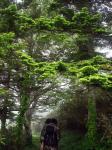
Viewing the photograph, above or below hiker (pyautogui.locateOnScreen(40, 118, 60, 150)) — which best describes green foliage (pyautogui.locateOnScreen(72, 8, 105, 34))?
above

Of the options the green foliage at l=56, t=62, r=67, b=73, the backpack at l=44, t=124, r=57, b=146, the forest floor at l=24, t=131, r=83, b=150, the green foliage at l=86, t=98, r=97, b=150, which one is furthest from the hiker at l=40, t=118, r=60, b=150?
the green foliage at l=56, t=62, r=67, b=73

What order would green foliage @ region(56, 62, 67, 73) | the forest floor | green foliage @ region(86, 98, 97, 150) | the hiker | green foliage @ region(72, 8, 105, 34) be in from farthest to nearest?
1. the forest floor
2. green foliage @ region(86, 98, 97, 150)
3. the hiker
4. green foliage @ region(72, 8, 105, 34)
5. green foliage @ region(56, 62, 67, 73)

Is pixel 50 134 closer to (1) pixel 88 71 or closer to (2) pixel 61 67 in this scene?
(2) pixel 61 67

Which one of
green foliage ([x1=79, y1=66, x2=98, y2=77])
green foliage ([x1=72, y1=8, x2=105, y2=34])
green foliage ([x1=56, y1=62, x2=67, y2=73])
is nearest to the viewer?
green foliage ([x1=79, y1=66, x2=98, y2=77])

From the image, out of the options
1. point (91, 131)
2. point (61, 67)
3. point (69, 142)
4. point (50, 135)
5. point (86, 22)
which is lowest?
point (69, 142)

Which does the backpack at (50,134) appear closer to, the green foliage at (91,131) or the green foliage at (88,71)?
the green foliage at (91,131)

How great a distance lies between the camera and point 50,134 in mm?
15102

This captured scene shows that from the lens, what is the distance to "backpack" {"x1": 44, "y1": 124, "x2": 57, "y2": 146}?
15.0 m

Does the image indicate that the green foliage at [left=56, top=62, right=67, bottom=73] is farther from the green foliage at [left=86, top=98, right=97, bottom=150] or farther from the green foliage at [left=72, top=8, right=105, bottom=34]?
the green foliage at [left=86, top=98, right=97, bottom=150]

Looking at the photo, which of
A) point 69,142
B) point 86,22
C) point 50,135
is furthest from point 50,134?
point 86,22

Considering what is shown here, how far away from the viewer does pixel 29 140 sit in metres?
21.2

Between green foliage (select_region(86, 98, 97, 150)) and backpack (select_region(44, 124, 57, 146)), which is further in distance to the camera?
green foliage (select_region(86, 98, 97, 150))

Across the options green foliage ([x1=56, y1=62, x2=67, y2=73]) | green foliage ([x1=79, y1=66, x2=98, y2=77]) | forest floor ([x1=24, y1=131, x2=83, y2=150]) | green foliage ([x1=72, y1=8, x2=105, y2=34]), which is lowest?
forest floor ([x1=24, y1=131, x2=83, y2=150])

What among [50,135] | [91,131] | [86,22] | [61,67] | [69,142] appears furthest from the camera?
[69,142]
